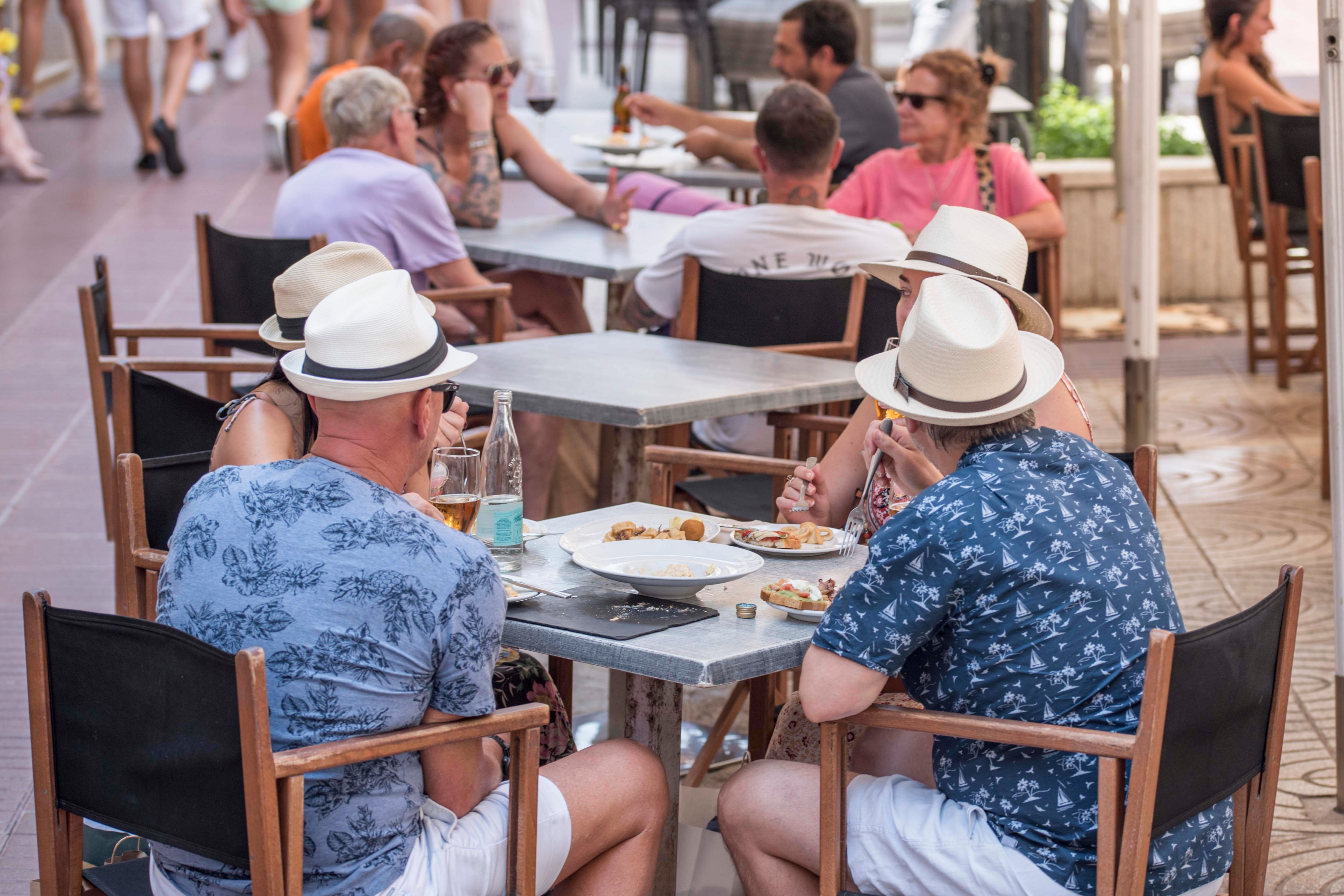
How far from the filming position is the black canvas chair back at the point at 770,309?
4.27 m

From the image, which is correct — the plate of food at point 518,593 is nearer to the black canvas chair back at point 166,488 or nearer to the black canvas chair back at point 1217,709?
the black canvas chair back at point 166,488

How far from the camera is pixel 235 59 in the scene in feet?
44.9

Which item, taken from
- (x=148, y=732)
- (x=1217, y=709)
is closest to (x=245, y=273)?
(x=148, y=732)

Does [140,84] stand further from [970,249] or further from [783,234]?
[970,249]

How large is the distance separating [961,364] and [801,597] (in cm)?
43

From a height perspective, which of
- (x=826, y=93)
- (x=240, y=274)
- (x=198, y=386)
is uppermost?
(x=826, y=93)

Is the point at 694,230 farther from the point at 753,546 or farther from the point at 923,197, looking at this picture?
the point at 753,546

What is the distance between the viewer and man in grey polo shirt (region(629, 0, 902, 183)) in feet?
20.1

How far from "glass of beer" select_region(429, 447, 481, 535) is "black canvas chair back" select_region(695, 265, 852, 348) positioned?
179 cm

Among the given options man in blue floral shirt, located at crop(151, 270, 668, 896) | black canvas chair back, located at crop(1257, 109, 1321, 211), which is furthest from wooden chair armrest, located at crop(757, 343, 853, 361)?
black canvas chair back, located at crop(1257, 109, 1321, 211)

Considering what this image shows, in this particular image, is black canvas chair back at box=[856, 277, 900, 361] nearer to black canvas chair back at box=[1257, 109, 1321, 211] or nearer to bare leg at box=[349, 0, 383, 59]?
black canvas chair back at box=[1257, 109, 1321, 211]

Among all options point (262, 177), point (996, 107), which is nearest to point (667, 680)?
point (996, 107)

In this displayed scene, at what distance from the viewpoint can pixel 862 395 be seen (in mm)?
3729

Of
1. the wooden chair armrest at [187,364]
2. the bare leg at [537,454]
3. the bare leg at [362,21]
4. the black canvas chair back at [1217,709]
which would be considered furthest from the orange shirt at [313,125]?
the bare leg at [362,21]
